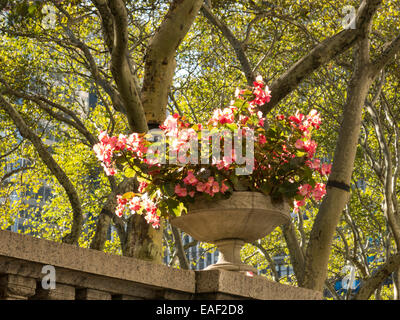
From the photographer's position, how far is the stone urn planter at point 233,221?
485 centimetres

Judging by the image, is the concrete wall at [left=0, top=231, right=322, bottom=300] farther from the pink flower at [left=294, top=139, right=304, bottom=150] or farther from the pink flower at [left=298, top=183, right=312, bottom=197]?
the pink flower at [left=294, top=139, right=304, bottom=150]

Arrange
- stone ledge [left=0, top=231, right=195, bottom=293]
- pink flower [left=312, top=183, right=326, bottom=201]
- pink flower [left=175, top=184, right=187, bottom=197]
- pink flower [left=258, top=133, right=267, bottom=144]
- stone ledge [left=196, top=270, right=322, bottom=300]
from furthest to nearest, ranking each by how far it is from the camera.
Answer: pink flower [left=312, top=183, right=326, bottom=201] < pink flower [left=258, top=133, right=267, bottom=144] < pink flower [left=175, top=184, right=187, bottom=197] < stone ledge [left=196, top=270, right=322, bottom=300] < stone ledge [left=0, top=231, right=195, bottom=293]

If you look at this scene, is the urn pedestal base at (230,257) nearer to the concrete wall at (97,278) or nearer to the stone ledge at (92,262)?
the concrete wall at (97,278)

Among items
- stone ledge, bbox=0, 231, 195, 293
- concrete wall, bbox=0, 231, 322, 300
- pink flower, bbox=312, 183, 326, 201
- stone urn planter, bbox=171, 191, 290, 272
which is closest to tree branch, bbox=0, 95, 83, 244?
stone urn planter, bbox=171, 191, 290, 272

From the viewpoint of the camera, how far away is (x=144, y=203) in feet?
16.8

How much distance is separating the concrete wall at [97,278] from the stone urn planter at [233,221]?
60 centimetres

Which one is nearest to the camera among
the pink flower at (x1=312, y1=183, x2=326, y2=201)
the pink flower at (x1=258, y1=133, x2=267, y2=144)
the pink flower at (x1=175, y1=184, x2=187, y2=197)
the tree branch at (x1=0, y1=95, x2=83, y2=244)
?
the pink flower at (x1=175, y1=184, x2=187, y2=197)

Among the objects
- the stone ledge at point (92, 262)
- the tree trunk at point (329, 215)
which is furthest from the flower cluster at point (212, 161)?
the tree trunk at point (329, 215)

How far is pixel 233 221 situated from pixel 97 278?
149cm

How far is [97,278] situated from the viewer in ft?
12.0

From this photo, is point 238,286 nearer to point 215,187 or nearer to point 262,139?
point 215,187

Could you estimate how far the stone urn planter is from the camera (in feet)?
15.9

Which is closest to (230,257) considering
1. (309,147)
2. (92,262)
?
(309,147)

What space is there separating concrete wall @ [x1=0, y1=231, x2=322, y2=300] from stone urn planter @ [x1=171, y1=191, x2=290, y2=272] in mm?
600
